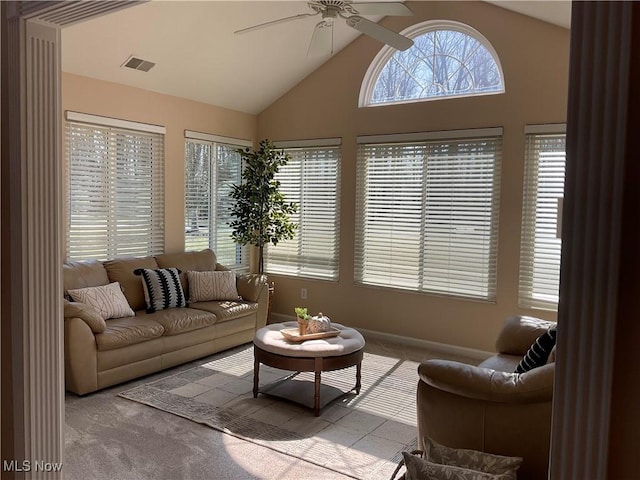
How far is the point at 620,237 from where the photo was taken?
1.10m

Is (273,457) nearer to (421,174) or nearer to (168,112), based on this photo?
(421,174)

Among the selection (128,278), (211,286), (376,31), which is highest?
(376,31)

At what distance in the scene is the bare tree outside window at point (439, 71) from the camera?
5.09m

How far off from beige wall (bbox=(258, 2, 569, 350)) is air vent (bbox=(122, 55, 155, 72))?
1.83 m

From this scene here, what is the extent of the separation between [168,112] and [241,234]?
1.57m

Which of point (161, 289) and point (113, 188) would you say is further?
point (113, 188)

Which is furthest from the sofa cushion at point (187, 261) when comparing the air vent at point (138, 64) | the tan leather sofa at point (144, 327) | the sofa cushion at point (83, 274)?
the air vent at point (138, 64)

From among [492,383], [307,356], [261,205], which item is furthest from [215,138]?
[492,383]

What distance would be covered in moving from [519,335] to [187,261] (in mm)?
3324

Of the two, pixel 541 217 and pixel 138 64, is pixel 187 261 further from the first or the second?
pixel 541 217

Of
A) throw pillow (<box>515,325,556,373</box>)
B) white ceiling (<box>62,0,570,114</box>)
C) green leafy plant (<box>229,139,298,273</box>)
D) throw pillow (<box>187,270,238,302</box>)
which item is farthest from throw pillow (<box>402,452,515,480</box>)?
green leafy plant (<box>229,139,298,273</box>)

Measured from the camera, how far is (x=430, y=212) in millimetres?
5402

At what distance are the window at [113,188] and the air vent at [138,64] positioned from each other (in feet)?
1.77

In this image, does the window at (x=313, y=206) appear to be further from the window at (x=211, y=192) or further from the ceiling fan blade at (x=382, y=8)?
the ceiling fan blade at (x=382, y=8)
